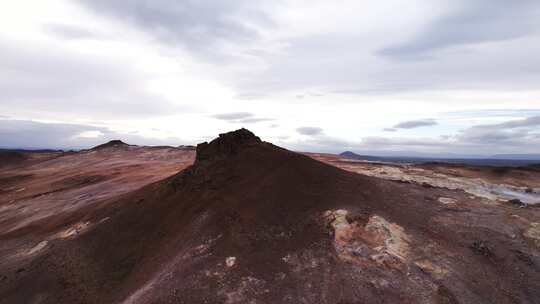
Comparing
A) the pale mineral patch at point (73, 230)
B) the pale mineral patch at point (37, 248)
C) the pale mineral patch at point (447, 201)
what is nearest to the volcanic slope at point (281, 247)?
the pale mineral patch at point (37, 248)

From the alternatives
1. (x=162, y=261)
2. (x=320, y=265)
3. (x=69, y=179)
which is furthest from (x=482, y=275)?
(x=69, y=179)

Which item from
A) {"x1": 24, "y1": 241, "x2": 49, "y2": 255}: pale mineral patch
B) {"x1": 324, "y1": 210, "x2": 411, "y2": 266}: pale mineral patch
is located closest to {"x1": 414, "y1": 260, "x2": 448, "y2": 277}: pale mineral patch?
{"x1": 324, "y1": 210, "x2": 411, "y2": 266}: pale mineral patch

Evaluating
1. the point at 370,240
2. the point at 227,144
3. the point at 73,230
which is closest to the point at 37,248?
the point at 73,230

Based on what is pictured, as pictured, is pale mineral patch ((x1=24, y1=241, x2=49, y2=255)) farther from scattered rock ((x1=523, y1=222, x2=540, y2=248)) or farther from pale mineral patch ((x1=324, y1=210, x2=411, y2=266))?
scattered rock ((x1=523, y1=222, x2=540, y2=248))

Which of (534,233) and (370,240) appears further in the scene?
(534,233)

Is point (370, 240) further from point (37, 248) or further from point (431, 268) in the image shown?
point (37, 248)
